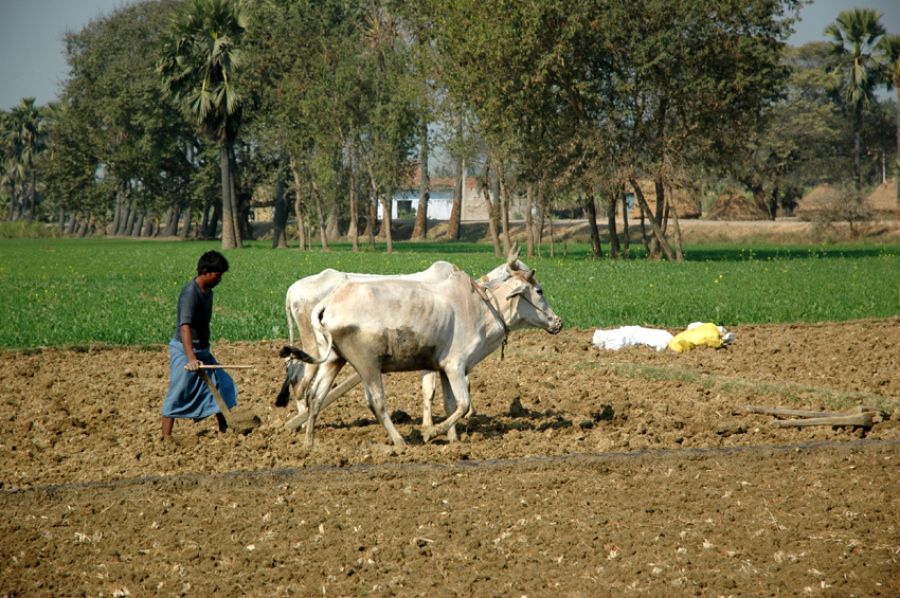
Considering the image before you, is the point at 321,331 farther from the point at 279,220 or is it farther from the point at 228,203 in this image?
the point at 279,220

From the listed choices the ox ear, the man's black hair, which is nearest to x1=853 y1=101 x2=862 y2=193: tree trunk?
the ox ear

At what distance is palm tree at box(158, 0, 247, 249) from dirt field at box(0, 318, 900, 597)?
46407 millimetres

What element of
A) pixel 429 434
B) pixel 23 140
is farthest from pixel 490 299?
pixel 23 140

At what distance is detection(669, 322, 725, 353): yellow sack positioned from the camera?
16.9 metres

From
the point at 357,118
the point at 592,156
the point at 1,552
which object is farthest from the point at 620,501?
the point at 357,118

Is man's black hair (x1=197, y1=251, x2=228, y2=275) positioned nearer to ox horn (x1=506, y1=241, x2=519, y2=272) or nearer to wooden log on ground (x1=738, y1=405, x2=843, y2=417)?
ox horn (x1=506, y1=241, x2=519, y2=272)

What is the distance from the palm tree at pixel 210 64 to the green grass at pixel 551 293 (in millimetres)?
17366

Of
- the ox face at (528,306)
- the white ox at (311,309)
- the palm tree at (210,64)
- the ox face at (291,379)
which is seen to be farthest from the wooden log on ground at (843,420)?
the palm tree at (210,64)

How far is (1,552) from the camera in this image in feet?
24.0

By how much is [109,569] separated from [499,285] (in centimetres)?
513

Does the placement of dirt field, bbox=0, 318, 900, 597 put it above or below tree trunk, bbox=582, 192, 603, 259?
below

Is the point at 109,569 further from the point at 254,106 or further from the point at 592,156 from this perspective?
the point at 254,106

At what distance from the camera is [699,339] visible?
17.1 meters

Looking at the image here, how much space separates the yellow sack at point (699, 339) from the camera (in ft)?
55.5
